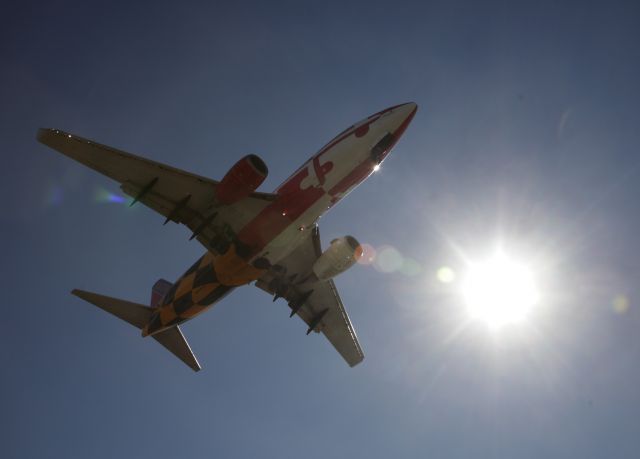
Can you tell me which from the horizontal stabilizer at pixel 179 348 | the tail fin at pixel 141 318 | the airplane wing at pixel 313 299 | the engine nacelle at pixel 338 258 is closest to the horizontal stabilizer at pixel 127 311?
the tail fin at pixel 141 318

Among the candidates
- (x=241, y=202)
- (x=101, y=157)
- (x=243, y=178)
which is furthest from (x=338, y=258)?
(x=101, y=157)

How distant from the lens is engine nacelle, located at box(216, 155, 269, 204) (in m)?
23.9

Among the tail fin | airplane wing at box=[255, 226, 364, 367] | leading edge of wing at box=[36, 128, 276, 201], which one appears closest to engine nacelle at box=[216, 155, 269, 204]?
leading edge of wing at box=[36, 128, 276, 201]

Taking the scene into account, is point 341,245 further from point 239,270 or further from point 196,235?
point 196,235

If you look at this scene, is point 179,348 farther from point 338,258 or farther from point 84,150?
point 84,150

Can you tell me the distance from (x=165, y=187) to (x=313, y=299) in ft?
40.6

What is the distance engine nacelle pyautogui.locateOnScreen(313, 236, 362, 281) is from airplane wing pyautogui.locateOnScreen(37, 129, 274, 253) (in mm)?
4763

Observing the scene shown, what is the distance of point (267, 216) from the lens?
86.8 ft

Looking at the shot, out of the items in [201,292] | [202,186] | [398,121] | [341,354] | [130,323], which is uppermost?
[398,121]

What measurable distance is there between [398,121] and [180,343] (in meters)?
19.2

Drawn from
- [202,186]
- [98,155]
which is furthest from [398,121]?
[98,155]

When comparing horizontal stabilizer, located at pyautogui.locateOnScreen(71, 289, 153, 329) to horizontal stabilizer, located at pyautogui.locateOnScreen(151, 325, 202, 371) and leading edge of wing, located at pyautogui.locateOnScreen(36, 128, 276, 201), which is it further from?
leading edge of wing, located at pyautogui.locateOnScreen(36, 128, 276, 201)

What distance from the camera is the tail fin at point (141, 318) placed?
31147mm

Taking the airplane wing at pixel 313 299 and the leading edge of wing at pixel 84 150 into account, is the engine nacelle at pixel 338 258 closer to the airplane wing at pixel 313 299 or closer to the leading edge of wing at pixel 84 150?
the airplane wing at pixel 313 299
